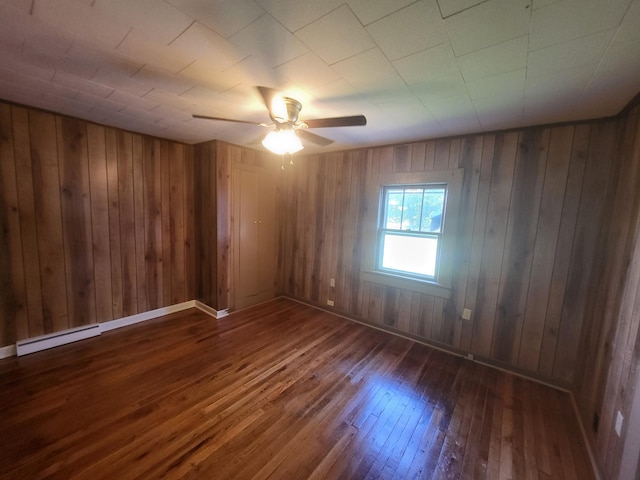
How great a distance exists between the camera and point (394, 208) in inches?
124

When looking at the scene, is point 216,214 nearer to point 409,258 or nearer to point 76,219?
point 76,219

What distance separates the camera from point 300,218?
3.99m

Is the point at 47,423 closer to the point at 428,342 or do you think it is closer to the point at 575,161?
the point at 428,342

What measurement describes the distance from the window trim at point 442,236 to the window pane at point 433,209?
10 centimetres

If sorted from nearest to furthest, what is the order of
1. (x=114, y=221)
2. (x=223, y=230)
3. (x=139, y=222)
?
(x=114, y=221), (x=139, y=222), (x=223, y=230)

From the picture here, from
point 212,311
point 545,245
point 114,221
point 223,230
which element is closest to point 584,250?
point 545,245

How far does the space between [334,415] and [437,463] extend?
0.71 meters

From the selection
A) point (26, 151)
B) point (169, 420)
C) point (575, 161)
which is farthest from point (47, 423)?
point (575, 161)

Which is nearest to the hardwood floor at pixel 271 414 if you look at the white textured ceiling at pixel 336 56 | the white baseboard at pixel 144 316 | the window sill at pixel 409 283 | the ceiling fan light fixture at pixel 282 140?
the white baseboard at pixel 144 316

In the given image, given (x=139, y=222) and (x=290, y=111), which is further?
(x=139, y=222)

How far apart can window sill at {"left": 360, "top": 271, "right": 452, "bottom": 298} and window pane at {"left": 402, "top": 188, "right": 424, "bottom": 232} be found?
631mm

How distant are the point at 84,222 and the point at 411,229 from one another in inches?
148

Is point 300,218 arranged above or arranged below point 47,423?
above

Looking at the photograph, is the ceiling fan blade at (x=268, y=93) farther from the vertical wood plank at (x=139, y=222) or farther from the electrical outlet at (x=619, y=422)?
the electrical outlet at (x=619, y=422)
